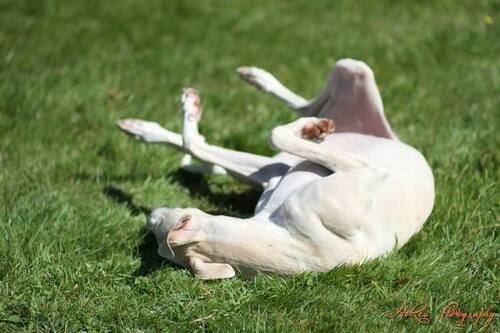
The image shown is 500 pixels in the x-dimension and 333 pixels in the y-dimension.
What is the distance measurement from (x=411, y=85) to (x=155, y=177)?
2.56 meters

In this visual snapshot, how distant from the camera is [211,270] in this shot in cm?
376

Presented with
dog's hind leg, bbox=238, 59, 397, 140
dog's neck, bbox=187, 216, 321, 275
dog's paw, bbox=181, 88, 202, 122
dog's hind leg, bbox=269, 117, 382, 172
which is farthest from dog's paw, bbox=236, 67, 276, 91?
dog's neck, bbox=187, 216, 321, 275

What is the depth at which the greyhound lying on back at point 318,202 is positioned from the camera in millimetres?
3729

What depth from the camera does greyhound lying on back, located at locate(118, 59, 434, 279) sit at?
12.2 feet

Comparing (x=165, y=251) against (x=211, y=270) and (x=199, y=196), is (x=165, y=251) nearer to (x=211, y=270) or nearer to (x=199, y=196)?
(x=211, y=270)

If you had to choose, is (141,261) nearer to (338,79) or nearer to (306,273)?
(306,273)

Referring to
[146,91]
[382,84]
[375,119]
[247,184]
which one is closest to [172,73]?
[146,91]

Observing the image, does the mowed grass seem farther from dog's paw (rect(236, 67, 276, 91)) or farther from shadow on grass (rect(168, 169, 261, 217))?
dog's paw (rect(236, 67, 276, 91))

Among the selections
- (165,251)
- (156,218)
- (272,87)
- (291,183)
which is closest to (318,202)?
(291,183)

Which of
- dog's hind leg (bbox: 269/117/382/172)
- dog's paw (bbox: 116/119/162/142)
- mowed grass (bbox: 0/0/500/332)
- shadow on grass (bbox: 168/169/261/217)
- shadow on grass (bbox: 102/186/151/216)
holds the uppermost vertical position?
dog's hind leg (bbox: 269/117/382/172)

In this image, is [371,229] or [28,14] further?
[28,14]

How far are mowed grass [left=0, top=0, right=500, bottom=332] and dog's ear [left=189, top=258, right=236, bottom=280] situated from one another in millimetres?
44

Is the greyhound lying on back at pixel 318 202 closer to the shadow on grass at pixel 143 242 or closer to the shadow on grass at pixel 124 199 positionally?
the shadow on grass at pixel 143 242

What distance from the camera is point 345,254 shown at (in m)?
3.79
